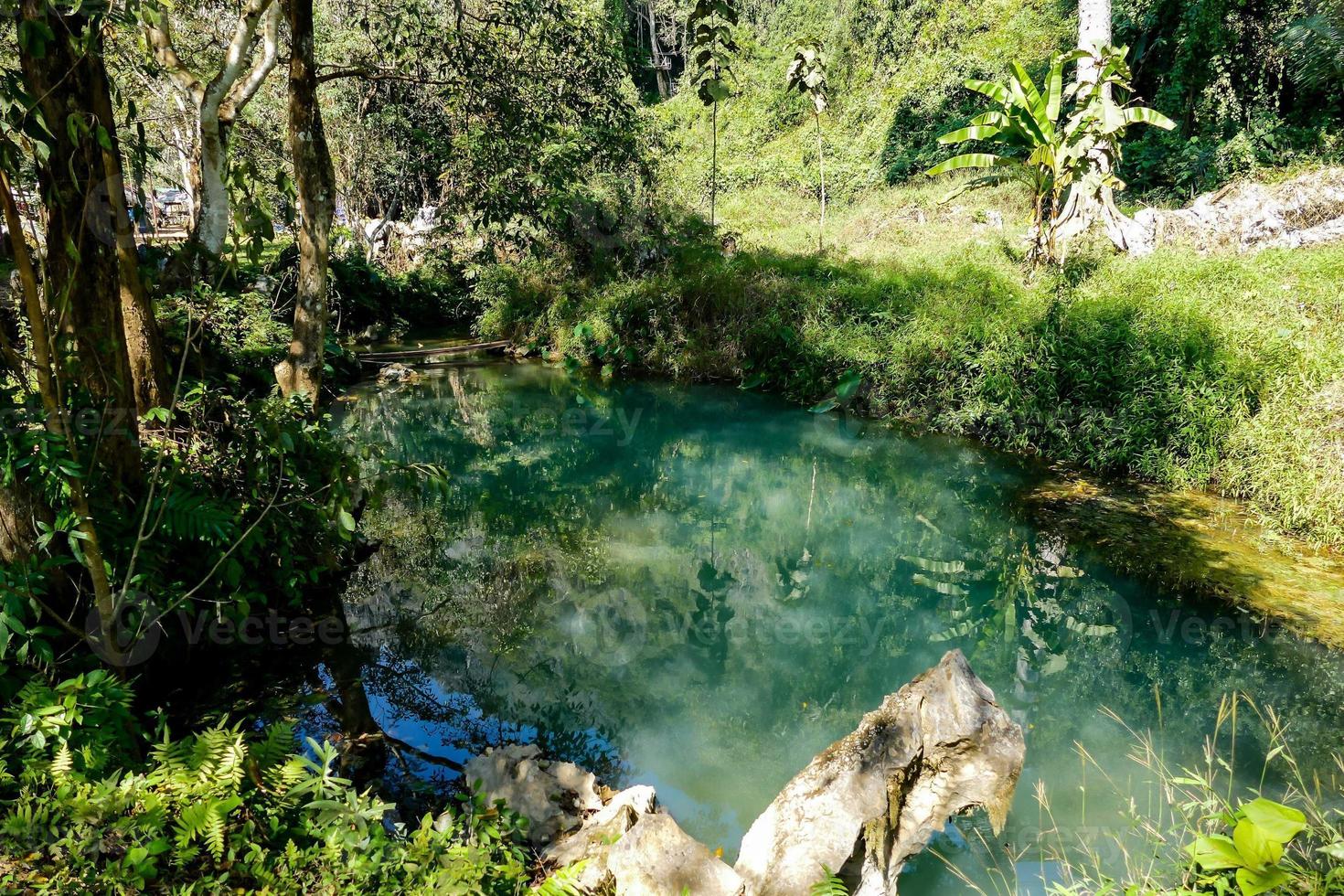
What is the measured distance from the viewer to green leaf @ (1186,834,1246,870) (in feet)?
5.10

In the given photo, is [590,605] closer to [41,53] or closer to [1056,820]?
[1056,820]

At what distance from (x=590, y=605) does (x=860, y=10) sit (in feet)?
77.5

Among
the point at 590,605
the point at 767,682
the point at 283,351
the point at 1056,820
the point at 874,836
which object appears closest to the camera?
the point at 874,836

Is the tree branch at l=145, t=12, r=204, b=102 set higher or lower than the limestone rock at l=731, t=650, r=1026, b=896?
higher

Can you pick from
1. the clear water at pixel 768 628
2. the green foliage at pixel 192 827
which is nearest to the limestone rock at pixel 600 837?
the green foliage at pixel 192 827

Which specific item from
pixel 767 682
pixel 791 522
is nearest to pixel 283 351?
pixel 791 522

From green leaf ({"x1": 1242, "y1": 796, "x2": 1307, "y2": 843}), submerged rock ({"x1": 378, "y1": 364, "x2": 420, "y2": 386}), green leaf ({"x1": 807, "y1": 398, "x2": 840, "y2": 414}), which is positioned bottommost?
green leaf ({"x1": 807, "y1": 398, "x2": 840, "y2": 414})

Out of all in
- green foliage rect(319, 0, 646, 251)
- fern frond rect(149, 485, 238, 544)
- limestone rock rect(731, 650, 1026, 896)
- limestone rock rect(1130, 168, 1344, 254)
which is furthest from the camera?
limestone rock rect(1130, 168, 1344, 254)

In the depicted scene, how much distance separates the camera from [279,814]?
223 cm

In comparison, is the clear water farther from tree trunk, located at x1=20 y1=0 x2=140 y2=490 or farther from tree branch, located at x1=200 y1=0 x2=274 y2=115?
tree branch, located at x1=200 y1=0 x2=274 y2=115

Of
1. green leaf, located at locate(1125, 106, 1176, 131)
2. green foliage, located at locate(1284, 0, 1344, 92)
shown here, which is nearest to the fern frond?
green leaf, located at locate(1125, 106, 1176, 131)

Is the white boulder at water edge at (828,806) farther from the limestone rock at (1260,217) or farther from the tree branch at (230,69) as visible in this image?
the limestone rock at (1260,217)

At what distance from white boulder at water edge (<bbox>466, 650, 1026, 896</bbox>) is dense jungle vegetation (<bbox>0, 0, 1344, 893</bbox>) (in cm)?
35

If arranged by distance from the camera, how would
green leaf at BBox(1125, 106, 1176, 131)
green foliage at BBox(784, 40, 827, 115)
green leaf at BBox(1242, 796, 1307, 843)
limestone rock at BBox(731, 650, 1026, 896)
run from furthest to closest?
green foliage at BBox(784, 40, 827, 115) → green leaf at BBox(1125, 106, 1176, 131) → limestone rock at BBox(731, 650, 1026, 896) → green leaf at BBox(1242, 796, 1307, 843)
